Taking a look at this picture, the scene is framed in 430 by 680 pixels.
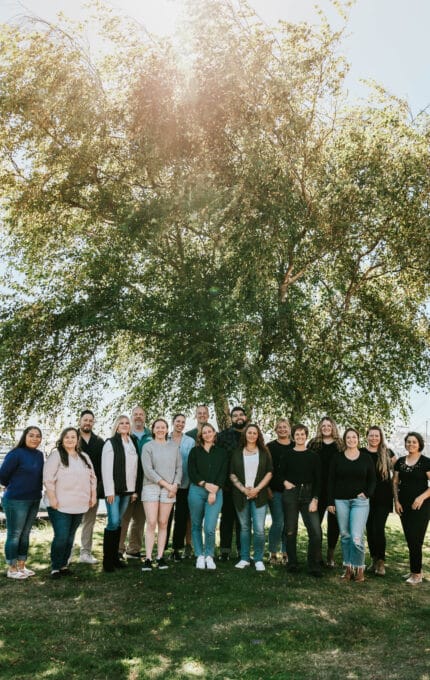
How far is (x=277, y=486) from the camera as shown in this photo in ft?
29.1

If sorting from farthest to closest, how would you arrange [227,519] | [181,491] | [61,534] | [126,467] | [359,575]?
1. [227,519]
2. [181,491]
3. [126,467]
4. [359,575]
5. [61,534]

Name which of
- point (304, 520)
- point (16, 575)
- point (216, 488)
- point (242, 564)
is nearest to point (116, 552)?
point (16, 575)

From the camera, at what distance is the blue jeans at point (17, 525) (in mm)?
8055

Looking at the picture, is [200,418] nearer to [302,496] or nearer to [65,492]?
[302,496]

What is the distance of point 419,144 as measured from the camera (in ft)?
44.1

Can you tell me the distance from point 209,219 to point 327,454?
5.59 m

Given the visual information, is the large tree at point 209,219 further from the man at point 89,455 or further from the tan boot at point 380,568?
the tan boot at point 380,568

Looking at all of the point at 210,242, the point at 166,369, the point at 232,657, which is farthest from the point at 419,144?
the point at 232,657

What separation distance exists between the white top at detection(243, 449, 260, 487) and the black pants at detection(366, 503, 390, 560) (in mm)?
1816

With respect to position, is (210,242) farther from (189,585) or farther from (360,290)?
(189,585)

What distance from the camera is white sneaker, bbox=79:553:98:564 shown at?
905 centimetres

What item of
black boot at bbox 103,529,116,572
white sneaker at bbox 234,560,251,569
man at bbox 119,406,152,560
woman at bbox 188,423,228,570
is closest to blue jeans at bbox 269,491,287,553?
white sneaker at bbox 234,560,251,569

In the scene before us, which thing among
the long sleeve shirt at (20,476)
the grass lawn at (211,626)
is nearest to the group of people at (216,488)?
the long sleeve shirt at (20,476)

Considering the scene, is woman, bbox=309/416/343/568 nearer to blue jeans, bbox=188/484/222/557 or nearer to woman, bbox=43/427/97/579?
blue jeans, bbox=188/484/222/557
